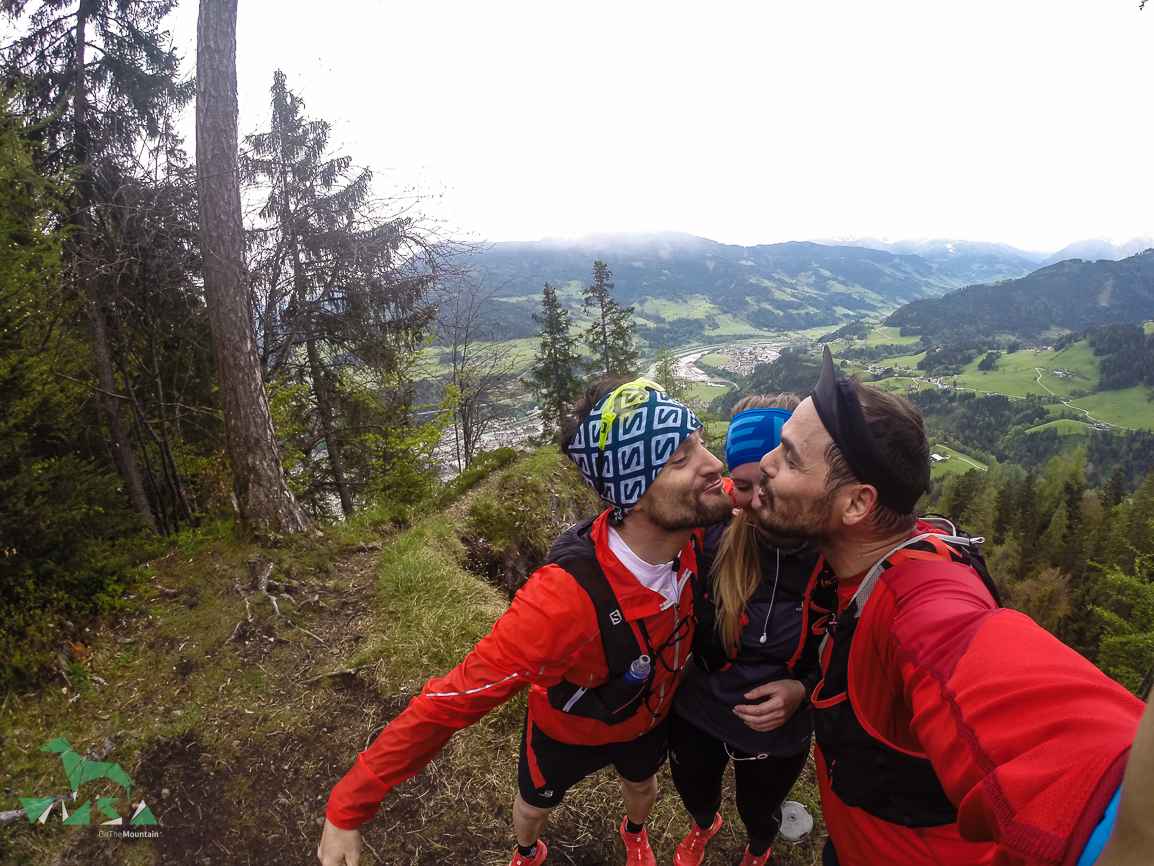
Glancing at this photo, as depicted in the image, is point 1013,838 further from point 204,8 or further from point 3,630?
point 204,8

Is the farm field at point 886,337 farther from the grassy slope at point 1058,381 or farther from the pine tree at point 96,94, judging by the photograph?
the pine tree at point 96,94

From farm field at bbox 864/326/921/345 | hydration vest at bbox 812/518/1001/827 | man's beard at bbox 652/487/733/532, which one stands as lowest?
farm field at bbox 864/326/921/345

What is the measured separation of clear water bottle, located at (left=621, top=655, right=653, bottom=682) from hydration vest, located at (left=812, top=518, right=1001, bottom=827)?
2.02 ft

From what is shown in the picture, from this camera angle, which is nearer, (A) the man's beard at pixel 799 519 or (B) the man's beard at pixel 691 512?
(A) the man's beard at pixel 799 519

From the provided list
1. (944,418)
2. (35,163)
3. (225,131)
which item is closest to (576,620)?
(225,131)

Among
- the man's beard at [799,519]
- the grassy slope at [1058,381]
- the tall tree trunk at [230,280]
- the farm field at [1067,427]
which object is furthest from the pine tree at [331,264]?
the farm field at [1067,427]

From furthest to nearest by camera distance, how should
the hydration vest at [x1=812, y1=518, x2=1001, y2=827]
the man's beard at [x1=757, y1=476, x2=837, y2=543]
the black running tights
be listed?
the black running tights < the man's beard at [x1=757, y1=476, x2=837, y2=543] < the hydration vest at [x1=812, y1=518, x2=1001, y2=827]

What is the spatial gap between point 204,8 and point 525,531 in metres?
7.49

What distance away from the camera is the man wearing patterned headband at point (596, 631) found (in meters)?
1.61

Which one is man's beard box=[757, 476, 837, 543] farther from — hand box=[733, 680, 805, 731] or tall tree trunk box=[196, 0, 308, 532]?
tall tree trunk box=[196, 0, 308, 532]

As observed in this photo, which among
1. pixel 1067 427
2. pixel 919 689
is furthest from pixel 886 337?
pixel 919 689

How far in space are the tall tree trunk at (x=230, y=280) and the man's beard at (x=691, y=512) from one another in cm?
530

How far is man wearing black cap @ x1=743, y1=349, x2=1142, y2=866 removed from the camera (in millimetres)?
773

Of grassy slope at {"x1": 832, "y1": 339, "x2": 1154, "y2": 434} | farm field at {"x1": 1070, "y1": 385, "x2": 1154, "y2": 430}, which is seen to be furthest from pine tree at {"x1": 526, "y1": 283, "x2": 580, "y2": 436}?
farm field at {"x1": 1070, "y1": 385, "x2": 1154, "y2": 430}
